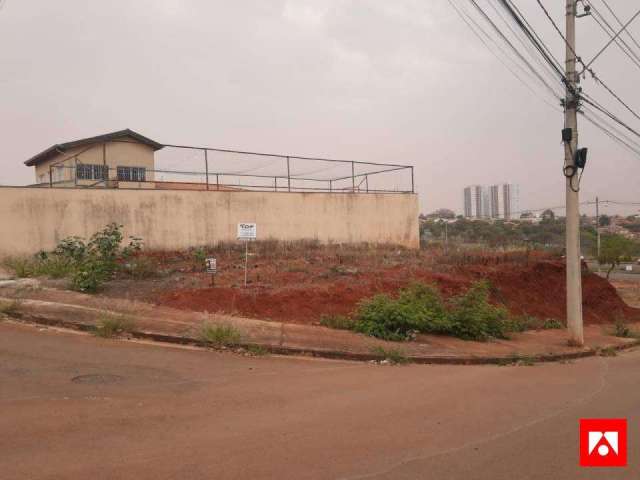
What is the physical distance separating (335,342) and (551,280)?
11771 mm

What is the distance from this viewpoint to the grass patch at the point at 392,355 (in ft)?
30.0

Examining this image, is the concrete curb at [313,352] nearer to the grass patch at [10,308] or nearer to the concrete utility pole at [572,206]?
the grass patch at [10,308]

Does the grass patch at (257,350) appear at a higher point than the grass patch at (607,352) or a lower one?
higher

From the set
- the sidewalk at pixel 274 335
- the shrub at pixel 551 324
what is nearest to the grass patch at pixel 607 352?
the sidewalk at pixel 274 335

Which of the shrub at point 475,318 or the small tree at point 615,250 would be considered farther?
the small tree at point 615,250

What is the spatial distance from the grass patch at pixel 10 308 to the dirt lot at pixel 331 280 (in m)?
2.09

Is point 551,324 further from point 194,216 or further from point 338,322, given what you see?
point 194,216

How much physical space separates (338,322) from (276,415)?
5023mm

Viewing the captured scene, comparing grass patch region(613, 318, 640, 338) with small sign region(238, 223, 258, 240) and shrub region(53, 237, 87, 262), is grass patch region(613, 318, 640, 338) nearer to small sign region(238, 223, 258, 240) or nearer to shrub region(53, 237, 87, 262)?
small sign region(238, 223, 258, 240)

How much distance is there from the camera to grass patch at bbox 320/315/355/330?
1073 centimetres

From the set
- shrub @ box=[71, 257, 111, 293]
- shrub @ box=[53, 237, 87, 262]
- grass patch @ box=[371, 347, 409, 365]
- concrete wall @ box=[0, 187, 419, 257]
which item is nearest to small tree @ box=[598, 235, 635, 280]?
concrete wall @ box=[0, 187, 419, 257]

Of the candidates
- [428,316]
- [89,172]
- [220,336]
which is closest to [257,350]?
[220,336]

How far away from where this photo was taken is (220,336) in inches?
357

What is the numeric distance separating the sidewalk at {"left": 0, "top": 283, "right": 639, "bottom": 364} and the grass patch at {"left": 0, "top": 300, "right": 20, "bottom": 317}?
71 mm
